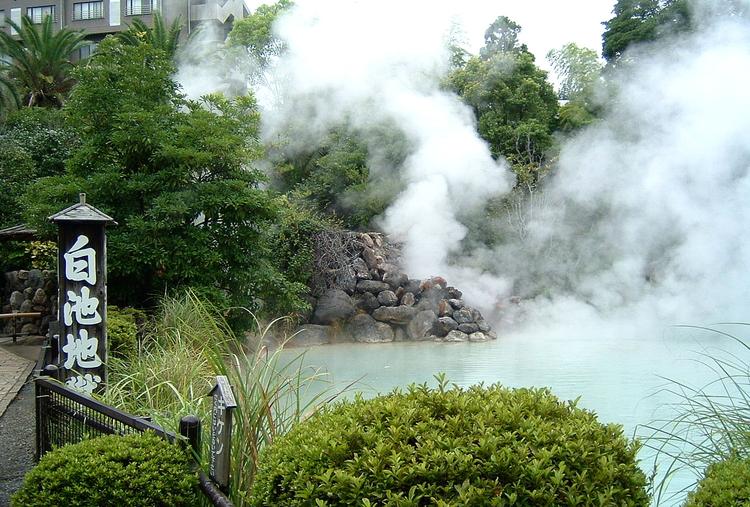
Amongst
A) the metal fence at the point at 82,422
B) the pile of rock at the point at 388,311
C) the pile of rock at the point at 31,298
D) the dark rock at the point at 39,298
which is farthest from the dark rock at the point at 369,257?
the metal fence at the point at 82,422

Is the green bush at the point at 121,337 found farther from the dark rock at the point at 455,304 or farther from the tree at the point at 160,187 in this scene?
the dark rock at the point at 455,304

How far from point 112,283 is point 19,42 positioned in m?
16.3

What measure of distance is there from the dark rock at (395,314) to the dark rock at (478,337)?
1.12 meters

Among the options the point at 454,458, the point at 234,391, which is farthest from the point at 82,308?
the point at 454,458

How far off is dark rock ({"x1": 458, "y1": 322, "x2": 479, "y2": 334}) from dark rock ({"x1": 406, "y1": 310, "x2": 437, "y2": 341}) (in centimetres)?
50

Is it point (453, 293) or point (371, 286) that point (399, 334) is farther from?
point (453, 293)

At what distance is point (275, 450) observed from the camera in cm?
209

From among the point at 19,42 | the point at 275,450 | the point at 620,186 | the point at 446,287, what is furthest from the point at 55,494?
the point at 19,42

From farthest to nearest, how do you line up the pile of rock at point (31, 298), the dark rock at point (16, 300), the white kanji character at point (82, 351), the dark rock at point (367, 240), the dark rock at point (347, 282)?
the dark rock at point (367, 240)
the dark rock at point (347, 282)
the dark rock at point (16, 300)
the pile of rock at point (31, 298)
the white kanji character at point (82, 351)

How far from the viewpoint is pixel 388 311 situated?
42.6 feet

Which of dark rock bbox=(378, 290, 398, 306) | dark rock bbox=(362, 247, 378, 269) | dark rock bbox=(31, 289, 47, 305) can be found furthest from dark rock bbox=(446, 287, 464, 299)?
dark rock bbox=(31, 289, 47, 305)

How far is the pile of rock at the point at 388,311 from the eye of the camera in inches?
501

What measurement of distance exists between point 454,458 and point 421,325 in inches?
438

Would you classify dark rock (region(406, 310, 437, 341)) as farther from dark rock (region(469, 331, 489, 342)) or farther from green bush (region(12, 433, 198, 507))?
green bush (region(12, 433, 198, 507))
